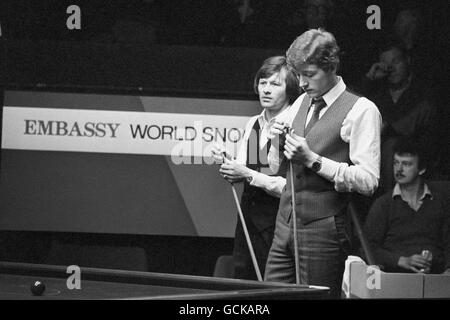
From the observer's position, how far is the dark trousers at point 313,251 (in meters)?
3.57

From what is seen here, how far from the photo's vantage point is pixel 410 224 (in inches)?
169

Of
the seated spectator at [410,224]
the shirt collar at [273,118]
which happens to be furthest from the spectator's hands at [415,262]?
the shirt collar at [273,118]

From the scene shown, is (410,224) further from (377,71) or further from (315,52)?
(315,52)

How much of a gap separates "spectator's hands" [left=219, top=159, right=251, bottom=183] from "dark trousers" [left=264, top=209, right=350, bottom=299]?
59cm

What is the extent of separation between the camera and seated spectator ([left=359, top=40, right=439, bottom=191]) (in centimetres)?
431

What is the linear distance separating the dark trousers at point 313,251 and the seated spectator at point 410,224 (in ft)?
2.11

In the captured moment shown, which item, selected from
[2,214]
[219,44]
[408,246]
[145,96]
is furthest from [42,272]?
[408,246]

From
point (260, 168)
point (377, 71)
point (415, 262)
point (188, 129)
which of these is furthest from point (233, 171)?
point (415, 262)

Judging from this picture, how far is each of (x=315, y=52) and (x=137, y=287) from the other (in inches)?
45.0

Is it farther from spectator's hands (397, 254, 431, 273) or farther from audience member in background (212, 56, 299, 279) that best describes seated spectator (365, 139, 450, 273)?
audience member in background (212, 56, 299, 279)

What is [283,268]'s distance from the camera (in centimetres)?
365
